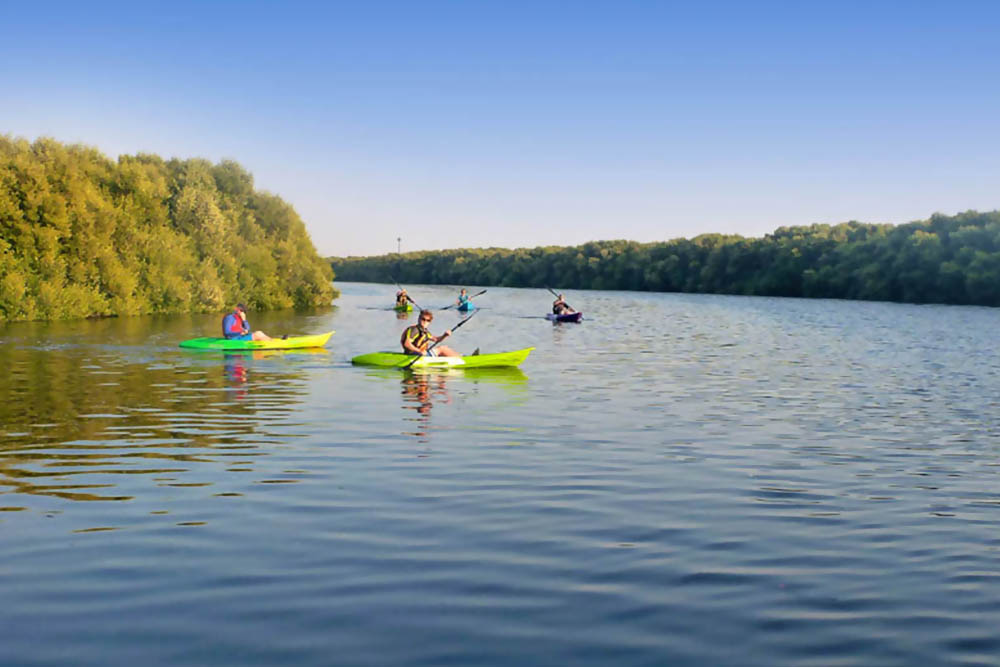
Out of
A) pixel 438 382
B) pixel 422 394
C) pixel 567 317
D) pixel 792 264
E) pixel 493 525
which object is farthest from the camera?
pixel 792 264

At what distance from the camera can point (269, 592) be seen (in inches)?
250

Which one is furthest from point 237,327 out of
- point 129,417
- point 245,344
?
point 129,417

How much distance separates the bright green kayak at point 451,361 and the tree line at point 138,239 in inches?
900

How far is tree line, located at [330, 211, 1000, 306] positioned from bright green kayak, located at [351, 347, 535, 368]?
6743 centimetres

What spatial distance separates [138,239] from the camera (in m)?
46.7

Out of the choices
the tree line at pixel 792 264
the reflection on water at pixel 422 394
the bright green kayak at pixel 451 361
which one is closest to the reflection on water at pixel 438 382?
the reflection on water at pixel 422 394

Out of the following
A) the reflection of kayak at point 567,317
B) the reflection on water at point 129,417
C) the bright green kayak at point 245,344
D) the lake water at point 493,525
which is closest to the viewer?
the lake water at point 493,525

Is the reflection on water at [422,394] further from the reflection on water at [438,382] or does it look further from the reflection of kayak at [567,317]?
the reflection of kayak at [567,317]

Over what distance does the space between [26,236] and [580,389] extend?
30.7m

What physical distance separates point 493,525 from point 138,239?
42749 mm

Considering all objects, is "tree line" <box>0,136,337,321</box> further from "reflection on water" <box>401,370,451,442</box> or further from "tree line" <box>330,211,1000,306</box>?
"tree line" <box>330,211,1000,306</box>

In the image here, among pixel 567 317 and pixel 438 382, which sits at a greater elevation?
pixel 567 317

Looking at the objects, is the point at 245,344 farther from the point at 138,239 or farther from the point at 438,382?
the point at 138,239

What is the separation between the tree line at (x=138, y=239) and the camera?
40594 millimetres
